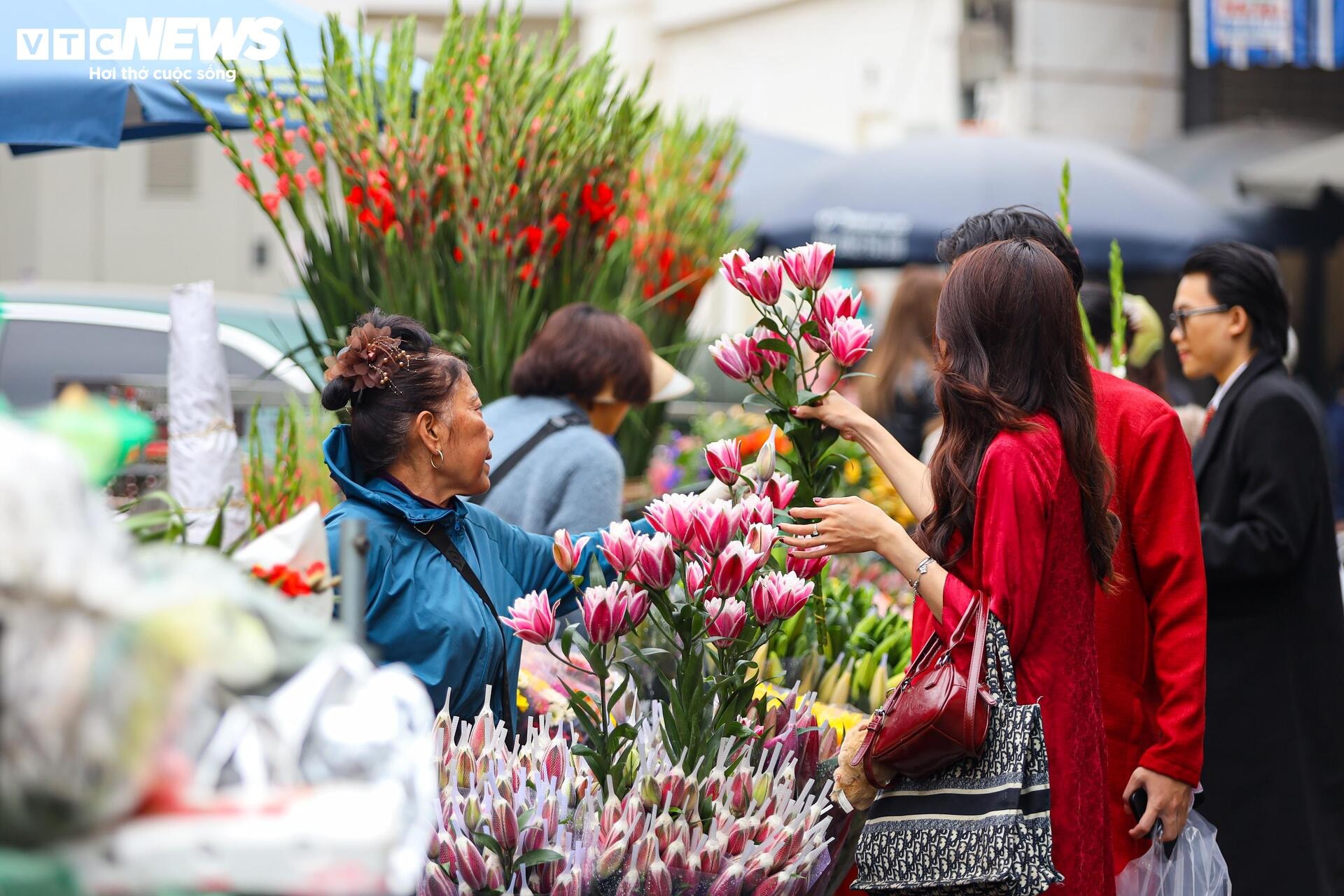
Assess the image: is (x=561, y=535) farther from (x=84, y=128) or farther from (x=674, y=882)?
(x=84, y=128)

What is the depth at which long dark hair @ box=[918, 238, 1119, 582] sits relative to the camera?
1921mm

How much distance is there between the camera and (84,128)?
3.17 meters

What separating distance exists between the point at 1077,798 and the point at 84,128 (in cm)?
261

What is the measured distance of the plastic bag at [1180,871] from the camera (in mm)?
2193

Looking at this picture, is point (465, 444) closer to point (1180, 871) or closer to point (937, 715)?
point (937, 715)

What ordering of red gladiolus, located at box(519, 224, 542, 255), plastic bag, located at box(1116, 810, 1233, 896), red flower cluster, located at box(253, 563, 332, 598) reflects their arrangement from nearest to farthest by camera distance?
red flower cluster, located at box(253, 563, 332, 598), plastic bag, located at box(1116, 810, 1233, 896), red gladiolus, located at box(519, 224, 542, 255)

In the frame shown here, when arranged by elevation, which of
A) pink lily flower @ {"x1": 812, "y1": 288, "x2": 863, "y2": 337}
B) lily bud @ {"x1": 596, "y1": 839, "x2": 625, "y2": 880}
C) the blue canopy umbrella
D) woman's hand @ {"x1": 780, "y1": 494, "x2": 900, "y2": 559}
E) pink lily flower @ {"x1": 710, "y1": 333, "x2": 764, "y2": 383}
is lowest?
lily bud @ {"x1": 596, "y1": 839, "x2": 625, "y2": 880}

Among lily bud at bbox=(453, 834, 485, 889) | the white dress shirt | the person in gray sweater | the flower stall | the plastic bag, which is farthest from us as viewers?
the flower stall

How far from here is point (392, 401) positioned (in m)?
2.25

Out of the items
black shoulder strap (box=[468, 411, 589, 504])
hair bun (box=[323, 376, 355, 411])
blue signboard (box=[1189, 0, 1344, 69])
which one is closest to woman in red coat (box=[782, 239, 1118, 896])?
hair bun (box=[323, 376, 355, 411])

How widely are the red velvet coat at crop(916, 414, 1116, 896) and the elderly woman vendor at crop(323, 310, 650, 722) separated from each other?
616 millimetres

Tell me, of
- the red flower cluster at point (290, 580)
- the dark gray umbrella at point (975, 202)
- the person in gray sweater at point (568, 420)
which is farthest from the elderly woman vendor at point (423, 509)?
the dark gray umbrella at point (975, 202)

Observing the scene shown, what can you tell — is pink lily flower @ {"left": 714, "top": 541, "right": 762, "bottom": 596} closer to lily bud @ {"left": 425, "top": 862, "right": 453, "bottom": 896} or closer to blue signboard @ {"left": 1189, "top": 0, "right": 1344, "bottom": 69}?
lily bud @ {"left": 425, "top": 862, "right": 453, "bottom": 896}

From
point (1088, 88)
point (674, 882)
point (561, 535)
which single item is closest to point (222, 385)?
point (561, 535)
